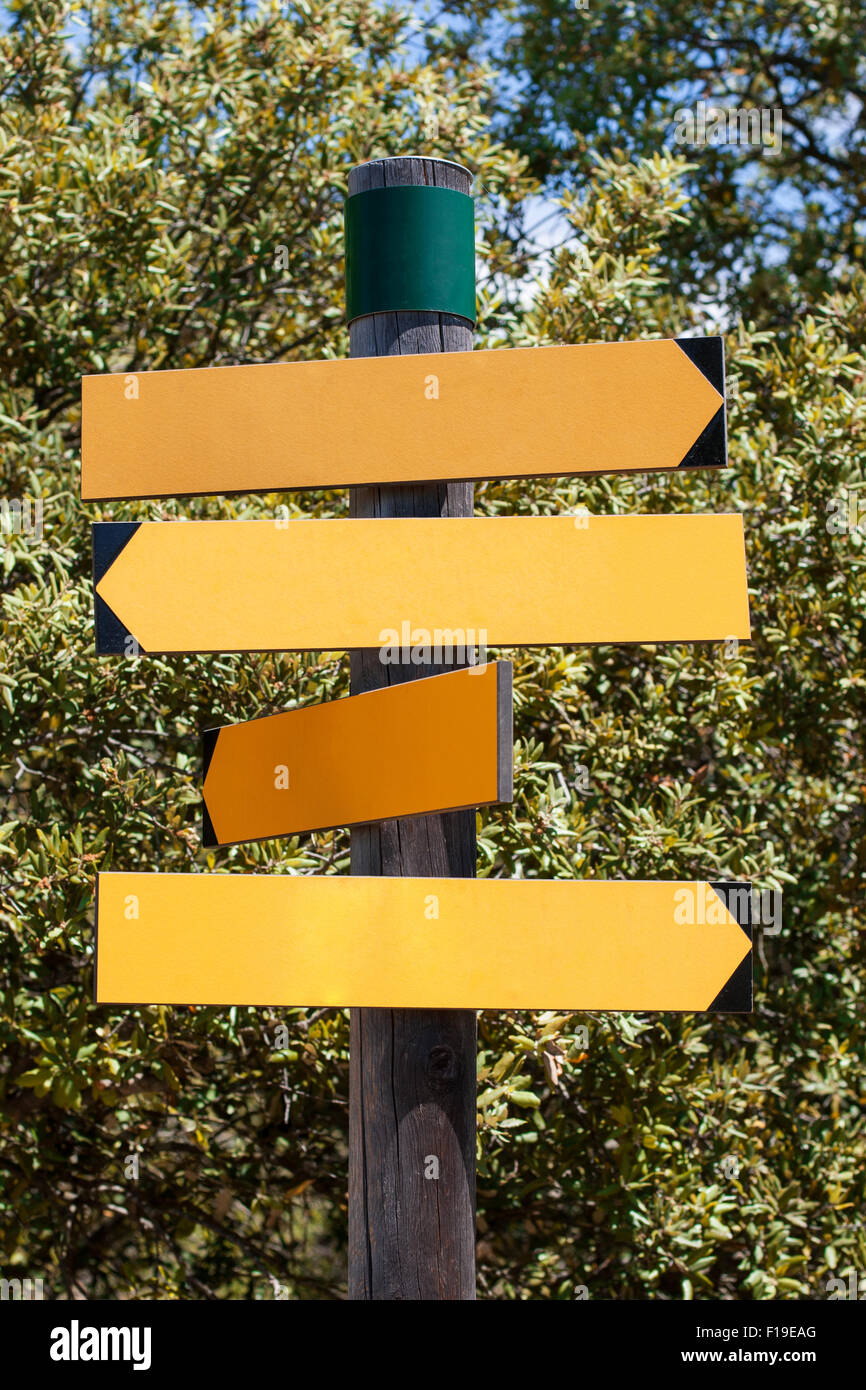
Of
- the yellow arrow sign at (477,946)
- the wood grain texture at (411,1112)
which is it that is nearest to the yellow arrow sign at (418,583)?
the wood grain texture at (411,1112)

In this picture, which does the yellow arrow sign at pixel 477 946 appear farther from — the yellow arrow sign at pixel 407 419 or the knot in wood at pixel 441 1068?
the yellow arrow sign at pixel 407 419

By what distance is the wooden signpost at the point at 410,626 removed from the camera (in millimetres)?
1841

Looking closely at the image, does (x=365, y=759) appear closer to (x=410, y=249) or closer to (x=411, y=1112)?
(x=411, y=1112)

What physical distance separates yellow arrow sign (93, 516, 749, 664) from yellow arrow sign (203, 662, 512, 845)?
125 millimetres

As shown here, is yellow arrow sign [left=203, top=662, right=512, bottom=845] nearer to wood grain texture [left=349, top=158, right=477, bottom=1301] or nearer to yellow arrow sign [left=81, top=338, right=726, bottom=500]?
wood grain texture [left=349, top=158, right=477, bottom=1301]

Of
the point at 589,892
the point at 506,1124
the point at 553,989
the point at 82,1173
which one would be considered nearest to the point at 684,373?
the point at 589,892

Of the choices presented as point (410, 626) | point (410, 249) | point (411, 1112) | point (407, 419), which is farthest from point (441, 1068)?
point (410, 249)

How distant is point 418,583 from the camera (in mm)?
1916

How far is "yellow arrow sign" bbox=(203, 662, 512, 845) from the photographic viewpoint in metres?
1.76

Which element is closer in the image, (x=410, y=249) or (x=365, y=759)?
(x=365, y=759)

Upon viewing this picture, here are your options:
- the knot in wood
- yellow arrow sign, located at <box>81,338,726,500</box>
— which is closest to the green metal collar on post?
yellow arrow sign, located at <box>81,338,726,500</box>

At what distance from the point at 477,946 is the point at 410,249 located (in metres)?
1.17

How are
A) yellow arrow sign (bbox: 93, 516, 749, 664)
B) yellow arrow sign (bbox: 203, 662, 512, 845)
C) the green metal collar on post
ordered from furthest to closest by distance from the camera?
the green metal collar on post → yellow arrow sign (bbox: 93, 516, 749, 664) → yellow arrow sign (bbox: 203, 662, 512, 845)
